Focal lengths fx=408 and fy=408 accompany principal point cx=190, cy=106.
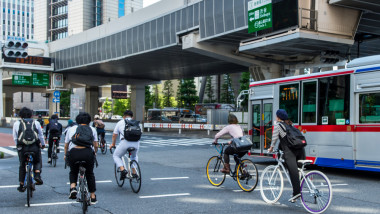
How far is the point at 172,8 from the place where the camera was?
3303 centimetres

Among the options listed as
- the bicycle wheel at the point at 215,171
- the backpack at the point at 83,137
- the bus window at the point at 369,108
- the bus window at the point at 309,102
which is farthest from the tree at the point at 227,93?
the backpack at the point at 83,137

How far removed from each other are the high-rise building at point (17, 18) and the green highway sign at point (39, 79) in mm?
105632

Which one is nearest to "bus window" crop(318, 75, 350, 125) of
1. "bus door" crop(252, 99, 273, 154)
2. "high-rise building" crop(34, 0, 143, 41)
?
"bus door" crop(252, 99, 273, 154)

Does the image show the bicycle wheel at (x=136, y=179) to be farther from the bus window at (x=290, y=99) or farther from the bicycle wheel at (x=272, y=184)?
the bus window at (x=290, y=99)

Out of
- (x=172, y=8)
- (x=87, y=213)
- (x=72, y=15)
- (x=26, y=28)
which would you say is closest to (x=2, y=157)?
(x=87, y=213)

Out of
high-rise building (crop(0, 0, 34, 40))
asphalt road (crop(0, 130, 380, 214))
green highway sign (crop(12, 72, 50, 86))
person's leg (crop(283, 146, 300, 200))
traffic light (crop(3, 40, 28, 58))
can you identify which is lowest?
asphalt road (crop(0, 130, 380, 214))

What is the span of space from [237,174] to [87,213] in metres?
3.48

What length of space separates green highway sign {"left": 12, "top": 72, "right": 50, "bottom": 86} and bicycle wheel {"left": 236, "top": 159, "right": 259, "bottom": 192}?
43.5 meters

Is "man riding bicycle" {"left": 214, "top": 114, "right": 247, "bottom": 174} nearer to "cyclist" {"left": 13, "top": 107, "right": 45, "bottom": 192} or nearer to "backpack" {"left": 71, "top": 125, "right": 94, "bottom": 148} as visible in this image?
"backpack" {"left": 71, "top": 125, "right": 94, "bottom": 148}

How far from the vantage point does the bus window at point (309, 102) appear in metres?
12.5

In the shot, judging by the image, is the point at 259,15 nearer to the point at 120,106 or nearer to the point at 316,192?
the point at 316,192

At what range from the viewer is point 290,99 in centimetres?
1341

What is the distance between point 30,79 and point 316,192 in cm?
4711

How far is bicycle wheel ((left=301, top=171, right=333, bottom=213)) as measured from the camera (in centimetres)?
660
